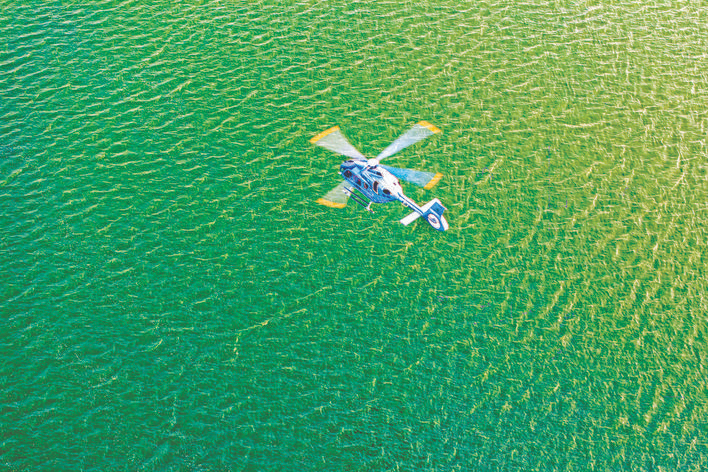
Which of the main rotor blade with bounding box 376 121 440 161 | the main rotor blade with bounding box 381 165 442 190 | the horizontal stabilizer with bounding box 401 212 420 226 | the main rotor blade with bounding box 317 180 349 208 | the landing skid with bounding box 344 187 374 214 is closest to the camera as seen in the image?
the horizontal stabilizer with bounding box 401 212 420 226

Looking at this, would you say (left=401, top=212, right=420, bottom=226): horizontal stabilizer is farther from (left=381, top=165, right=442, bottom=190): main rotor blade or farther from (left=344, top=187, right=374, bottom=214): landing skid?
(left=344, top=187, right=374, bottom=214): landing skid

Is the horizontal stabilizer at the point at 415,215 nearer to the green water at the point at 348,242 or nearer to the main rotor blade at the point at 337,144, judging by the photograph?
the green water at the point at 348,242

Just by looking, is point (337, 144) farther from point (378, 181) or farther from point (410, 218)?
point (410, 218)

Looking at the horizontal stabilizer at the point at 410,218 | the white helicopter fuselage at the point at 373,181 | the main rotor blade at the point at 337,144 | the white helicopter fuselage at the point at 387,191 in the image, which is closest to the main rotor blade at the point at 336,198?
the white helicopter fuselage at the point at 373,181

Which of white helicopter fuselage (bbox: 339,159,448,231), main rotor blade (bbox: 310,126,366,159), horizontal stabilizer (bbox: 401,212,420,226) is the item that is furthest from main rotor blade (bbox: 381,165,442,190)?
main rotor blade (bbox: 310,126,366,159)

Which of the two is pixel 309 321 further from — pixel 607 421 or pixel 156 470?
pixel 607 421

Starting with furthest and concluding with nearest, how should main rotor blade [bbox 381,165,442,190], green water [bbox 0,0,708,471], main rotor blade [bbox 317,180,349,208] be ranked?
main rotor blade [bbox 317,180,349,208] < main rotor blade [bbox 381,165,442,190] < green water [bbox 0,0,708,471]

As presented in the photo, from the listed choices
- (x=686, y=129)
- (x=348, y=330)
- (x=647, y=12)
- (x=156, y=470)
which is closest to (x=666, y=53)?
(x=647, y=12)

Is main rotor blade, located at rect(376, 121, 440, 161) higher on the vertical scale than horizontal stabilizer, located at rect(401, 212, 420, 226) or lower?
higher
